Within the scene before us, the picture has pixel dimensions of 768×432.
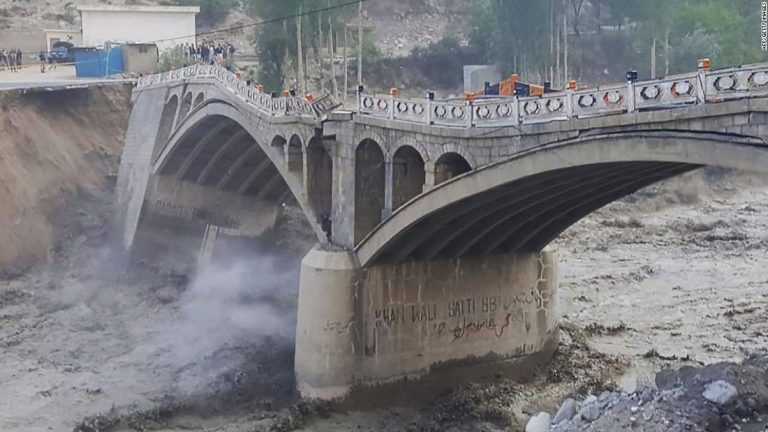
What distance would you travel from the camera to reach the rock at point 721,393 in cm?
1970

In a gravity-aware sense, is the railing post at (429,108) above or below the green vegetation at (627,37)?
below

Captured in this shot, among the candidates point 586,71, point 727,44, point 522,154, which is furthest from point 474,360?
point 586,71

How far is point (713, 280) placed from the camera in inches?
1635

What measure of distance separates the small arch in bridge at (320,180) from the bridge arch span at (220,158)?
235 inches

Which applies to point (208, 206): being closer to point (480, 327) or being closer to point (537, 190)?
point (480, 327)

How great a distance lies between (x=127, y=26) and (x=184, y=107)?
20.6 meters

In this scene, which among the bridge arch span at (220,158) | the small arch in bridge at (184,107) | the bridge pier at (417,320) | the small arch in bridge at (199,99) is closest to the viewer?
the bridge pier at (417,320)

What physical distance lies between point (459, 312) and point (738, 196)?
1391 inches

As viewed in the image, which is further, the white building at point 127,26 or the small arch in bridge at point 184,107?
the white building at point 127,26

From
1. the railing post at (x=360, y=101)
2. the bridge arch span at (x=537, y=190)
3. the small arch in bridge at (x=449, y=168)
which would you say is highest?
A: the railing post at (x=360, y=101)

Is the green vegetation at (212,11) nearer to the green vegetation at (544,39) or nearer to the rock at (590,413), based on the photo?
the green vegetation at (544,39)

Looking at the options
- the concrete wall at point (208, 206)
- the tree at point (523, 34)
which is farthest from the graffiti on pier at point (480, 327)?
the tree at point (523, 34)

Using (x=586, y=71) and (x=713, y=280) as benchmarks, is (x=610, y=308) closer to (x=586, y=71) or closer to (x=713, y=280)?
(x=713, y=280)

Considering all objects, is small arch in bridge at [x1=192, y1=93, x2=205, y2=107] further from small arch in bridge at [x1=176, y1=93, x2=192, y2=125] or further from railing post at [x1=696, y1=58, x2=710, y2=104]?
railing post at [x1=696, y1=58, x2=710, y2=104]
